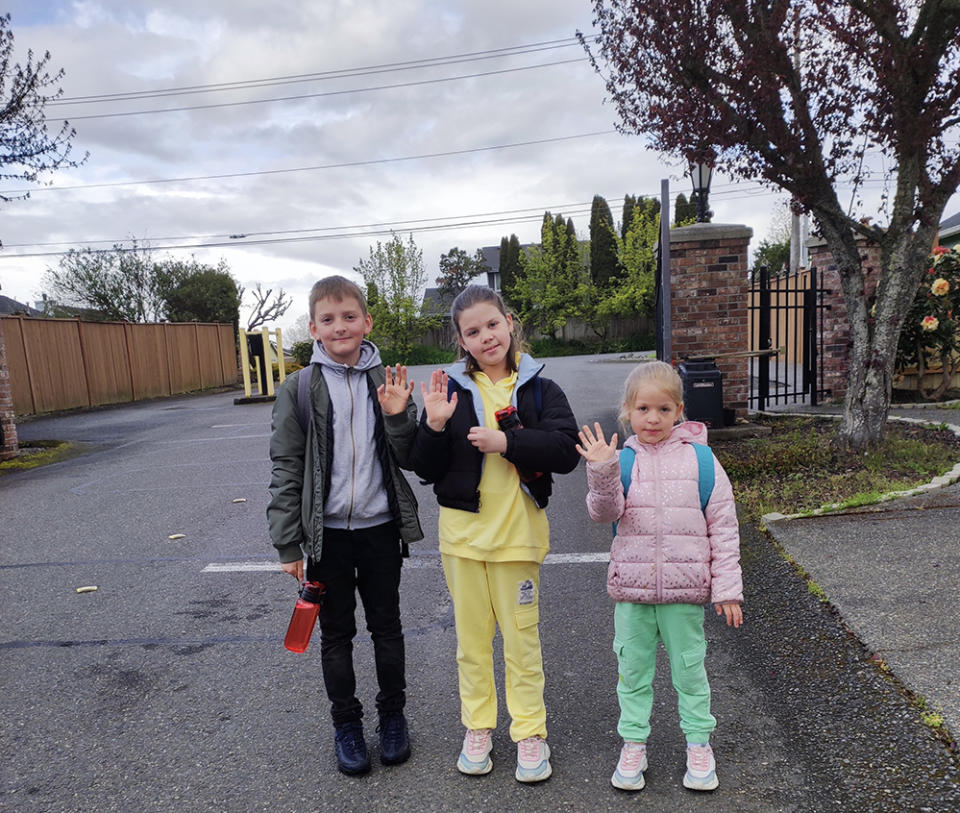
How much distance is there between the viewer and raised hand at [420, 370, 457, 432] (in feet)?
7.95

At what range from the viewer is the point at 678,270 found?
8.30 m

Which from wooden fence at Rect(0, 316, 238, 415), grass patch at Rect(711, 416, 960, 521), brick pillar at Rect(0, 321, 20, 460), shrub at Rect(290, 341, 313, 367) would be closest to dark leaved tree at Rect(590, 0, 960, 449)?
grass patch at Rect(711, 416, 960, 521)

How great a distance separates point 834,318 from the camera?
10.1 metres

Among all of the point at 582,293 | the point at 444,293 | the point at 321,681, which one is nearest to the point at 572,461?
the point at 321,681

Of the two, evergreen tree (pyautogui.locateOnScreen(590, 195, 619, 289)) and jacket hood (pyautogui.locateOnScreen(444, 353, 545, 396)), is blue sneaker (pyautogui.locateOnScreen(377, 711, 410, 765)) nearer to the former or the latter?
jacket hood (pyautogui.locateOnScreen(444, 353, 545, 396))

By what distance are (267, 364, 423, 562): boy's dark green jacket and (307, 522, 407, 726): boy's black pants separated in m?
0.08

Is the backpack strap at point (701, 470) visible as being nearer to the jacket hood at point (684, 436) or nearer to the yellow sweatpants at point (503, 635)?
the jacket hood at point (684, 436)

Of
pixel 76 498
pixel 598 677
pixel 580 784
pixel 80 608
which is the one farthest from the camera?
pixel 76 498

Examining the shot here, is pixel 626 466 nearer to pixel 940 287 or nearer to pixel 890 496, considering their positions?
pixel 890 496

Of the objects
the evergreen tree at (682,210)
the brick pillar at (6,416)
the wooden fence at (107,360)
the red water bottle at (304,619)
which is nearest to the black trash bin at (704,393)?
the red water bottle at (304,619)

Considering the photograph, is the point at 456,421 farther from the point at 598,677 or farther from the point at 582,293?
the point at 582,293

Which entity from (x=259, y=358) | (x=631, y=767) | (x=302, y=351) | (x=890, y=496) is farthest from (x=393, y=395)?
(x=302, y=351)

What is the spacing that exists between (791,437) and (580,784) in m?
5.80

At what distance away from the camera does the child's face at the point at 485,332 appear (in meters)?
2.54
